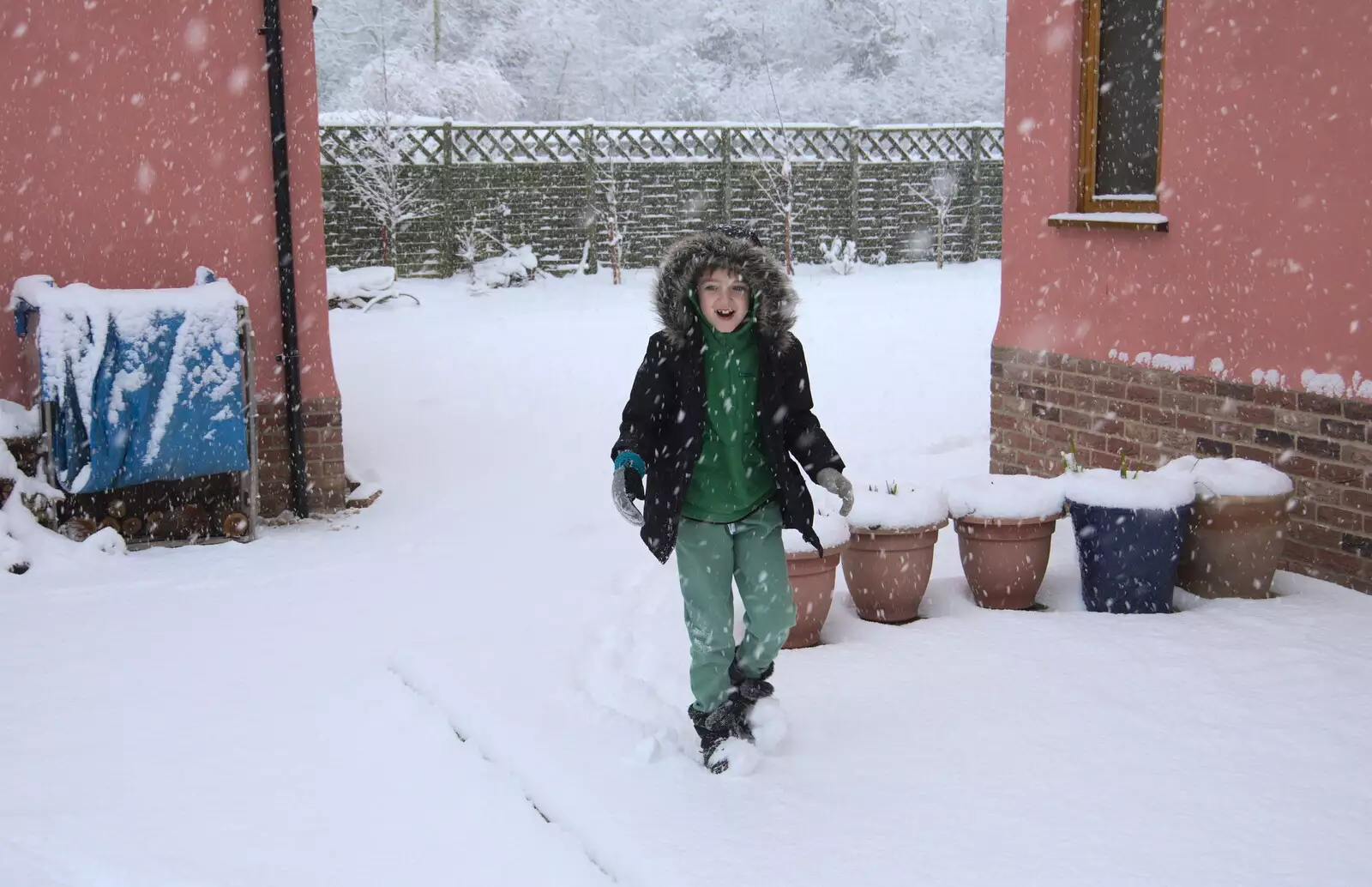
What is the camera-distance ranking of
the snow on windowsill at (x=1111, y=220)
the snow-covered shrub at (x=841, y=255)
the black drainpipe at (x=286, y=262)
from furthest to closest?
the snow-covered shrub at (x=841, y=255) < the black drainpipe at (x=286, y=262) < the snow on windowsill at (x=1111, y=220)

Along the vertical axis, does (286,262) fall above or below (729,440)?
above

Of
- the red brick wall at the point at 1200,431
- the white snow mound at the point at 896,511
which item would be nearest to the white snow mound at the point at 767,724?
the white snow mound at the point at 896,511

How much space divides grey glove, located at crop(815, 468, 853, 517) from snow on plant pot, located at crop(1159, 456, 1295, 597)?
1971 mm

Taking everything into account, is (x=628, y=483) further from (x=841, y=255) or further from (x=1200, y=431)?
(x=841, y=255)

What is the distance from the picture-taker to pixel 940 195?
783 inches

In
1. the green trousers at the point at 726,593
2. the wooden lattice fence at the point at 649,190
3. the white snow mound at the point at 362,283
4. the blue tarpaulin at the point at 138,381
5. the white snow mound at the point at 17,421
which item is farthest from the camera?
the wooden lattice fence at the point at 649,190

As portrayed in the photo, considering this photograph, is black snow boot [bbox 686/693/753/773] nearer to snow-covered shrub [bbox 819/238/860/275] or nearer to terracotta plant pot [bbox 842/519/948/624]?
terracotta plant pot [bbox 842/519/948/624]

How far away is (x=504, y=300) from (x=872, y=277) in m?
5.53

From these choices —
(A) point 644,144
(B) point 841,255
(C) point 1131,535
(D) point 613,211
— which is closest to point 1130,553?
(C) point 1131,535

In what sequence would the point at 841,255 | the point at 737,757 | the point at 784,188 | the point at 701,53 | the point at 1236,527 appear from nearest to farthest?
the point at 737,757
the point at 1236,527
the point at 784,188
the point at 841,255
the point at 701,53

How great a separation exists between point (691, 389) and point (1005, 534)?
190 cm

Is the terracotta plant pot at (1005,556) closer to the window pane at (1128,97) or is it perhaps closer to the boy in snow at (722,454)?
the boy in snow at (722,454)

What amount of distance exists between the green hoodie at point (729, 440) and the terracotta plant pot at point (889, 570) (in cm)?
125

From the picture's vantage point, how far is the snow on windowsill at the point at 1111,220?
5980mm
